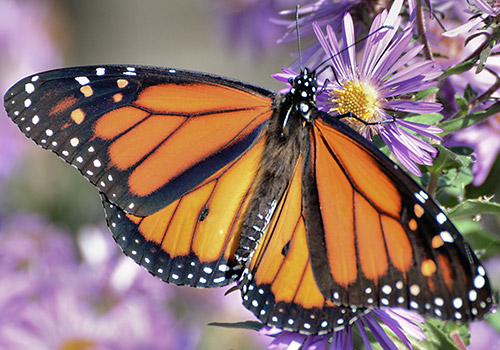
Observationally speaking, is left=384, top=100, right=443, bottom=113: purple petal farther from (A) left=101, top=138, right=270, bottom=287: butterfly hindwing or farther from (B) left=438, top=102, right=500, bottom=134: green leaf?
(A) left=101, top=138, right=270, bottom=287: butterfly hindwing

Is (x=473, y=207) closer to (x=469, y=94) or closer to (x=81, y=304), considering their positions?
(x=469, y=94)

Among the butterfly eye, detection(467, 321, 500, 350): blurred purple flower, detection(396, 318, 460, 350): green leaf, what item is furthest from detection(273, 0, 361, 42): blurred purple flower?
detection(467, 321, 500, 350): blurred purple flower

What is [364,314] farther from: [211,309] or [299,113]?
[211,309]

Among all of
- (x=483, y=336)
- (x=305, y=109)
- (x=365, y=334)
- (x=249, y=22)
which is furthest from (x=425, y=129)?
(x=249, y=22)

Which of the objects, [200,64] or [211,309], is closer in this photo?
[211,309]

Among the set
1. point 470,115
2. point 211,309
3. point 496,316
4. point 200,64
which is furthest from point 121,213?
point 200,64

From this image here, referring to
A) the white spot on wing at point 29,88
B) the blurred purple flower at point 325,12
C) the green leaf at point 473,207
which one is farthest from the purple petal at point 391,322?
the white spot on wing at point 29,88
